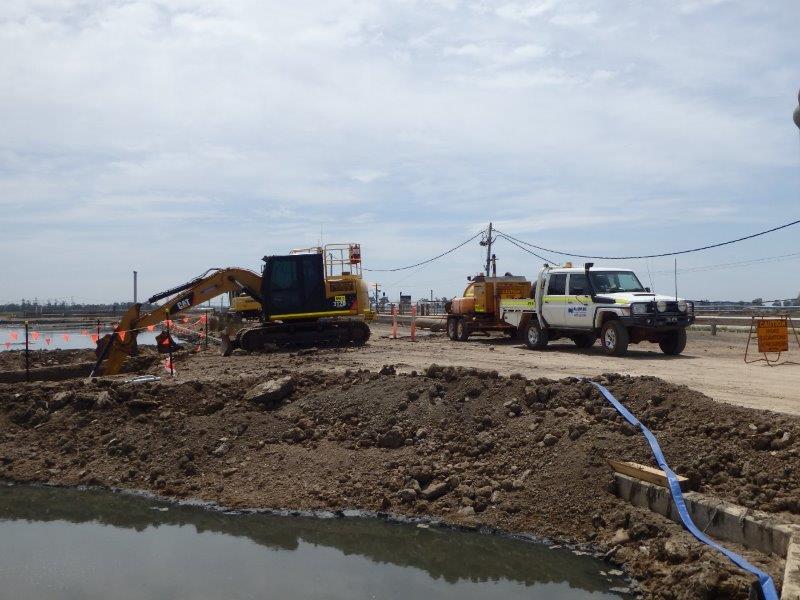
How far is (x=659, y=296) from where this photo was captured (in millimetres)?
18547

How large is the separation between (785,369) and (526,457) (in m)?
8.33

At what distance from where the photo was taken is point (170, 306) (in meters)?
20.3

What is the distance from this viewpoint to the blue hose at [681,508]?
6275 mm

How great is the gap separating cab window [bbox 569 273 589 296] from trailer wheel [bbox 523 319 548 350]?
1.50m

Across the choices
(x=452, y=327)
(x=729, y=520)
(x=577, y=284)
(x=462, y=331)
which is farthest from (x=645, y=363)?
(x=729, y=520)

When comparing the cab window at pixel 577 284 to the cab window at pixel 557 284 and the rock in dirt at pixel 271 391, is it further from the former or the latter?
the rock in dirt at pixel 271 391

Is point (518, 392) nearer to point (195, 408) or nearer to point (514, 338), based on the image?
point (195, 408)

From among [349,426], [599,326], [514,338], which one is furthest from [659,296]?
[349,426]

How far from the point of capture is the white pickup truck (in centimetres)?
1833

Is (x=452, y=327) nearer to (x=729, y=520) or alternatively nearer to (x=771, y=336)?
(x=771, y=336)

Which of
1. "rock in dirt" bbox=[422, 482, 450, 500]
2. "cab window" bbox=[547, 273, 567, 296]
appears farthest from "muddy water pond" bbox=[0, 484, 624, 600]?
"cab window" bbox=[547, 273, 567, 296]

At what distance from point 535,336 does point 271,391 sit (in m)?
9.77

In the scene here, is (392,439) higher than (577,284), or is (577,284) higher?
(577,284)

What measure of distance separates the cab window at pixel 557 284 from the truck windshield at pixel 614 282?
0.76m
